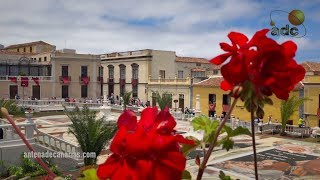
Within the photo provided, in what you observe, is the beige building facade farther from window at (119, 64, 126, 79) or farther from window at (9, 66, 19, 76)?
window at (119, 64, 126, 79)

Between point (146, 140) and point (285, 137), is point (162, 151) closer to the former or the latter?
point (146, 140)

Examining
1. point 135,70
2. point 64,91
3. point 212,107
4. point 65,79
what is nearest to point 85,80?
point 65,79

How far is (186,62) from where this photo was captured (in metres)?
42.6

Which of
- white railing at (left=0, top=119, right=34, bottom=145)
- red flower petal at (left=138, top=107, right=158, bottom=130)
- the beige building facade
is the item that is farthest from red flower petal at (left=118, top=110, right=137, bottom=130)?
the beige building facade

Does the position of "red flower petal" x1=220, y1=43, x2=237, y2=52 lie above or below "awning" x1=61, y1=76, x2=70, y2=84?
below

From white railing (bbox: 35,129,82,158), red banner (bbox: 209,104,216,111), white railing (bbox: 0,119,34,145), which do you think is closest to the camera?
white railing (bbox: 0,119,34,145)

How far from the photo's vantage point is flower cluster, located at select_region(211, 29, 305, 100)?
34.7 inches

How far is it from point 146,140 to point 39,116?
3022 cm

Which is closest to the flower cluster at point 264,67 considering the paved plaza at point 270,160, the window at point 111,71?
the paved plaza at point 270,160

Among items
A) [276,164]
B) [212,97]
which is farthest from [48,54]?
[276,164]

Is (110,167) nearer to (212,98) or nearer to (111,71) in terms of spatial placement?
(212,98)

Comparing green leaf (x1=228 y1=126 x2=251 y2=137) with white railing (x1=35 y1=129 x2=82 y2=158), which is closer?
green leaf (x1=228 y1=126 x2=251 y2=137)

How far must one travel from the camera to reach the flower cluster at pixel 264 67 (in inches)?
34.7

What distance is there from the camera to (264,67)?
34.8 inches
